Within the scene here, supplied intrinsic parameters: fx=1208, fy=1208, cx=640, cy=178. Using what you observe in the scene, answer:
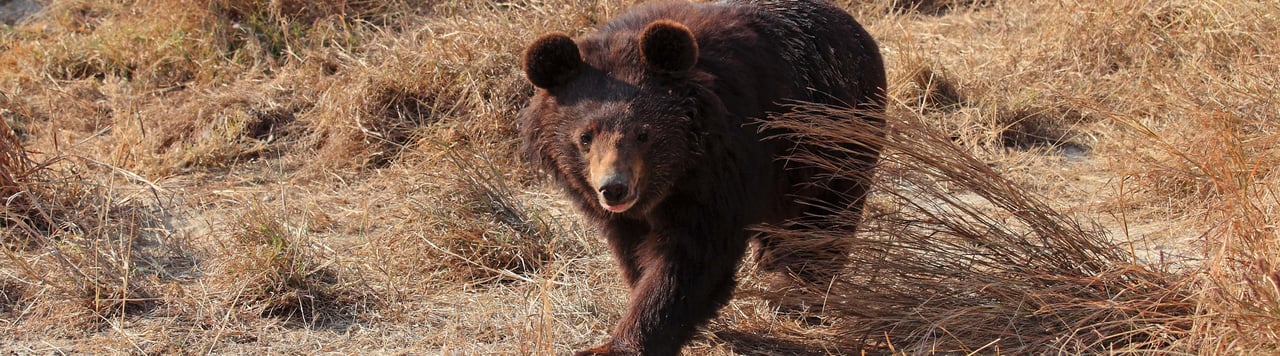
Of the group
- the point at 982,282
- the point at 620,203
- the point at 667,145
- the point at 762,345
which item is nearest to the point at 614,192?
the point at 620,203

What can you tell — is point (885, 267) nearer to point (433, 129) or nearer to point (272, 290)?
point (272, 290)

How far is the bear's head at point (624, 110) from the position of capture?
13.8 ft

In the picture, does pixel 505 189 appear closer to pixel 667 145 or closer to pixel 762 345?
pixel 762 345

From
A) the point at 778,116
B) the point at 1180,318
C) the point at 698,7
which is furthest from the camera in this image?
the point at 698,7

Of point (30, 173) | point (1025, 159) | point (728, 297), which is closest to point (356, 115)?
point (30, 173)

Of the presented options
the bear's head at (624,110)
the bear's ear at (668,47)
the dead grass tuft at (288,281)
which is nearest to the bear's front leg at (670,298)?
the bear's head at (624,110)

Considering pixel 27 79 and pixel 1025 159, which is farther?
pixel 27 79

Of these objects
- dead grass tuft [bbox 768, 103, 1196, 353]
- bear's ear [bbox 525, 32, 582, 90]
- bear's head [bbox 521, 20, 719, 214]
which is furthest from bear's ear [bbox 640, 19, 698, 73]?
dead grass tuft [bbox 768, 103, 1196, 353]

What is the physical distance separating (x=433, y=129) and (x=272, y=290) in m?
2.08


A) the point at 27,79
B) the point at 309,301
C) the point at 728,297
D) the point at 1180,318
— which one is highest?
the point at 1180,318

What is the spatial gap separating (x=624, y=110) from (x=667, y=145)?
0.65ft

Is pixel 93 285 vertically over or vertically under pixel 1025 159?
A: over

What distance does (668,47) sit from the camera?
425 centimetres

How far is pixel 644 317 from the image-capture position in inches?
170
